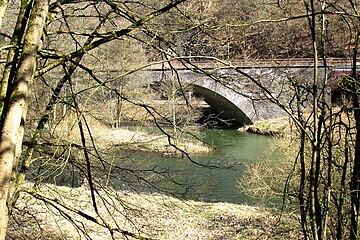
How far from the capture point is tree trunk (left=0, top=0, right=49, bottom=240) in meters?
1.47

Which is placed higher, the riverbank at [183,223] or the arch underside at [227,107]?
the arch underside at [227,107]

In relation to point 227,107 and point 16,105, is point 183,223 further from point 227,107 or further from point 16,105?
point 227,107

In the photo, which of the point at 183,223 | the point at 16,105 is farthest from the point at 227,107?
the point at 16,105

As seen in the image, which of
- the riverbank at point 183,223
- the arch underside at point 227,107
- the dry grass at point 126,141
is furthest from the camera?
the arch underside at point 227,107

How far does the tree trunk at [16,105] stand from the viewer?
1.47 metres

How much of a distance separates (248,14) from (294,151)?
383 cm

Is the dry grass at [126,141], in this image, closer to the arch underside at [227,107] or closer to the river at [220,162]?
the river at [220,162]

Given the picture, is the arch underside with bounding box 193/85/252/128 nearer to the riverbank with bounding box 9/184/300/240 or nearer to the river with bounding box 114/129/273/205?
the river with bounding box 114/129/273/205

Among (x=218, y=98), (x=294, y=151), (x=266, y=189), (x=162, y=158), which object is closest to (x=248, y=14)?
(x=294, y=151)

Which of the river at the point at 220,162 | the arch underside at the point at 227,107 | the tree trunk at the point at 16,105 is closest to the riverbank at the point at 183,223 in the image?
the river at the point at 220,162

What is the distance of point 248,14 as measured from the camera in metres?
3.74

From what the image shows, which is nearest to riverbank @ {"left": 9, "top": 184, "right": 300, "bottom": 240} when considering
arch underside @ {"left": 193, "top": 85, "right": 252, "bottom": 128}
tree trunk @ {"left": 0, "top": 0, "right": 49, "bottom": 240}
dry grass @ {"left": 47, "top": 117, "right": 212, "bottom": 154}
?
dry grass @ {"left": 47, "top": 117, "right": 212, "bottom": 154}

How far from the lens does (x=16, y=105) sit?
1.51 metres

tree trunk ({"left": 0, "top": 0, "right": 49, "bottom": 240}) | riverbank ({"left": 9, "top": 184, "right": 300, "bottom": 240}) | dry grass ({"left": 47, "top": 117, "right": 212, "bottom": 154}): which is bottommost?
riverbank ({"left": 9, "top": 184, "right": 300, "bottom": 240})
